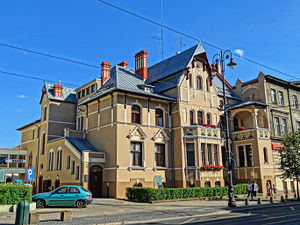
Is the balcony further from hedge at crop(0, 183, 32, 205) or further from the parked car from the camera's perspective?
hedge at crop(0, 183, 32, 205)

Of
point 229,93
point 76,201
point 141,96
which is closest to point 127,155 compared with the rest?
point 141,96

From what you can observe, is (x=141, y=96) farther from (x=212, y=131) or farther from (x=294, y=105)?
(x=294, y=105)

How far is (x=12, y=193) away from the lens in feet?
55.8

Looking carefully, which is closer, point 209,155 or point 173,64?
point 209,155

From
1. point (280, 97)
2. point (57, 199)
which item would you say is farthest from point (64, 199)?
point (280, 97)

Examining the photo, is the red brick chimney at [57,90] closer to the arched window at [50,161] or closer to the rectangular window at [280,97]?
the arched window at [50,161]

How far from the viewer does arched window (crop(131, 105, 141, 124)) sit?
2961cm

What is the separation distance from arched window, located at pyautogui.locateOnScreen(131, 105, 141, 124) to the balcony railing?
13.3 meters

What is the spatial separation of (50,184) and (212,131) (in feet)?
63.3

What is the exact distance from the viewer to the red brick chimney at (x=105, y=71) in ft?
115

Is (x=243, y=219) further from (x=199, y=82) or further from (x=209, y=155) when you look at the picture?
(x=199, y=82)

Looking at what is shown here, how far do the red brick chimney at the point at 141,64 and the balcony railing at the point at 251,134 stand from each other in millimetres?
13351

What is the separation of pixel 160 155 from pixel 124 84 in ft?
27.6

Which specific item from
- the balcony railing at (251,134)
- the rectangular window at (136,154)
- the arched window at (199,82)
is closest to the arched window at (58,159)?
the rectangular window at (136,154)
